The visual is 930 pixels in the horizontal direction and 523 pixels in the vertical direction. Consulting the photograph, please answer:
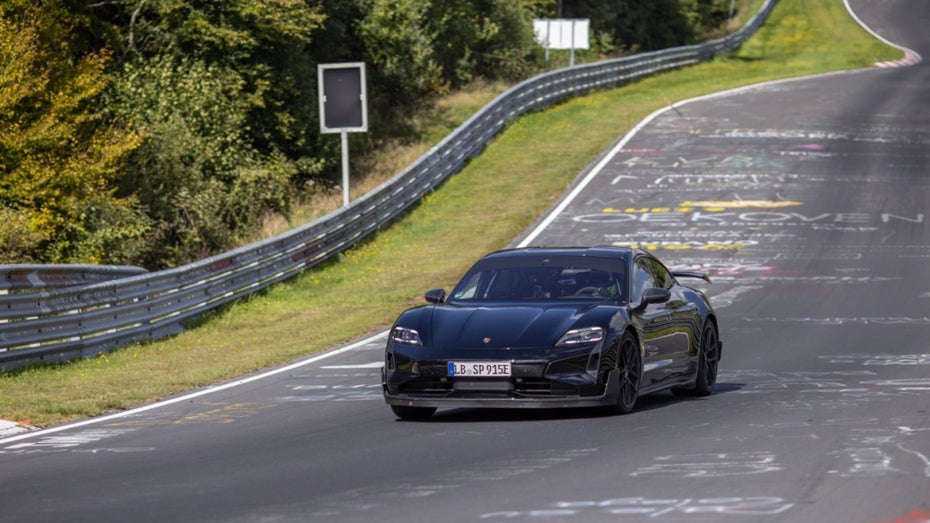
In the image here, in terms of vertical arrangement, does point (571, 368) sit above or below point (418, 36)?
below

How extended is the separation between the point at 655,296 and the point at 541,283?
1025 millimetres

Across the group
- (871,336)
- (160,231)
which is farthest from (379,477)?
(160,231)

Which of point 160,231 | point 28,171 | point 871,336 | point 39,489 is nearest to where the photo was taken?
point 39,489

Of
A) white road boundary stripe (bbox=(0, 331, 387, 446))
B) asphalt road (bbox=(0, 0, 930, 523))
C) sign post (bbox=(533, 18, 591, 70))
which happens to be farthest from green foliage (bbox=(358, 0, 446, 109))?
white road boundary stripe (bbox=(0, 331, 387, 446))

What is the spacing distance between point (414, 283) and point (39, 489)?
1653cm

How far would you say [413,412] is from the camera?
11820 mm

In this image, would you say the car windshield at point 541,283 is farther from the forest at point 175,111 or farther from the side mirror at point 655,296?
the forest at point 175,111

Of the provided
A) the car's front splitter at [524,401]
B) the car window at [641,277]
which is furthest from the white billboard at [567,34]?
the car's front splitter at [524,401]

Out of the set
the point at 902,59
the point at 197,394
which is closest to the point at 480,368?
the point at 197,394

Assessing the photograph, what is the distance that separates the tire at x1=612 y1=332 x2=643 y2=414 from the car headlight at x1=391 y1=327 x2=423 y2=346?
63.3 inches

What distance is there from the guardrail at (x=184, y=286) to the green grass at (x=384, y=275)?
0.26m

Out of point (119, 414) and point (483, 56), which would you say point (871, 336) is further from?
point (483, 56)

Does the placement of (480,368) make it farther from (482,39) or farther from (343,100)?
(482,39)

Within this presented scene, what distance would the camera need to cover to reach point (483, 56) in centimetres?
5356
